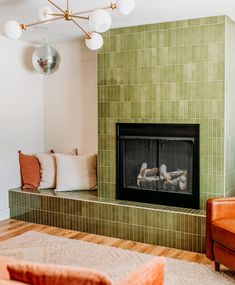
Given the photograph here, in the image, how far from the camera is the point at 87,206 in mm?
4242

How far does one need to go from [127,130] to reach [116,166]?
43 cm

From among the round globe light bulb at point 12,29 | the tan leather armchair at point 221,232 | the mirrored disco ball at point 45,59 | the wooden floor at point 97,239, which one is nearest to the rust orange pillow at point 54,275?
the round globe light bulb at point 12,29

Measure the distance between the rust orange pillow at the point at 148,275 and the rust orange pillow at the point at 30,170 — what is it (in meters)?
3.36

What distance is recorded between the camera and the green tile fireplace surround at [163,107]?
3719 millimetres

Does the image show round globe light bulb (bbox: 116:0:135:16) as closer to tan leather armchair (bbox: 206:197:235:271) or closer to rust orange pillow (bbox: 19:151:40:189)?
tan leather armchair (bbox: 206:197:235:271)

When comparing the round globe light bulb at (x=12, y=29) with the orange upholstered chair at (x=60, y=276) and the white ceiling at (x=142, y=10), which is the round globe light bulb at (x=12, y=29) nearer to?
the white ceiling at (x=142, y=10)

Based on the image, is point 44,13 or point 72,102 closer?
point 44,13

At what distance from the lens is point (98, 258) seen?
3469mm

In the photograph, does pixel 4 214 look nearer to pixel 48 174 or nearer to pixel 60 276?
pixel 48 174

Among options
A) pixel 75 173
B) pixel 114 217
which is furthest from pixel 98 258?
pixel 75 173

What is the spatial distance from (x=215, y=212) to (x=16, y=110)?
2899 mm

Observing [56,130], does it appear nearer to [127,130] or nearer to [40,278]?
[127,130]

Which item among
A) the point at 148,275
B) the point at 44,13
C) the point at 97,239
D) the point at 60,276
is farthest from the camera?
the point at 97,239

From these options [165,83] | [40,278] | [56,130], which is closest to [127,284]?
[40,278]
